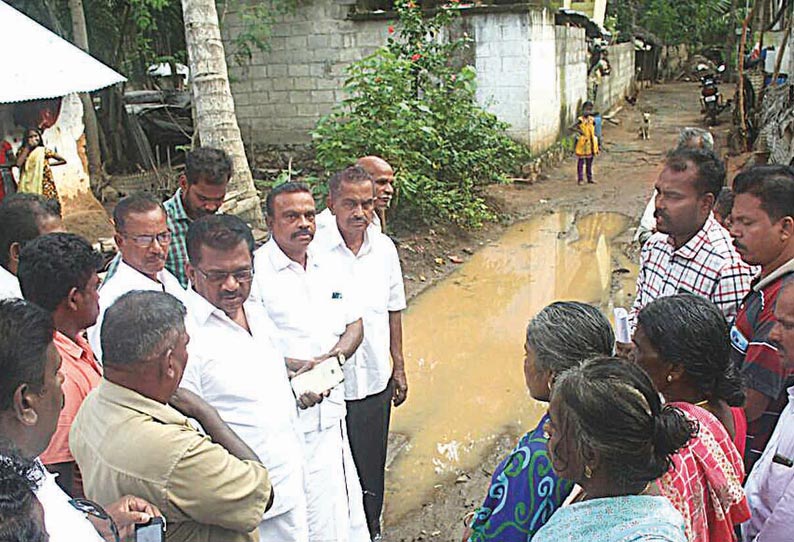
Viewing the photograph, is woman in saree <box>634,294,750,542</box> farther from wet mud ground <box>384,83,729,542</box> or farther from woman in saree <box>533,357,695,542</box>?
wet mud ground <box>384,83,729,542</box>

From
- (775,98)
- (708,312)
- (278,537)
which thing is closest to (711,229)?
(708,312)

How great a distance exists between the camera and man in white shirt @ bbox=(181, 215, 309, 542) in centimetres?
243

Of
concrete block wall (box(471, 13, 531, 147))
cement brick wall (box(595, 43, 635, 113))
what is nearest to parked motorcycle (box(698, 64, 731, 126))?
cement brick wall (box(595, 43, 635, 113))

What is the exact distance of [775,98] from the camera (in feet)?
32.9

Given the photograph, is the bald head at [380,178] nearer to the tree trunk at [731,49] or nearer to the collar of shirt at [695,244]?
the collar of shirt at [695,244]

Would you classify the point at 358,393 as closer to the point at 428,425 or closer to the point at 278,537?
the point at 278,537

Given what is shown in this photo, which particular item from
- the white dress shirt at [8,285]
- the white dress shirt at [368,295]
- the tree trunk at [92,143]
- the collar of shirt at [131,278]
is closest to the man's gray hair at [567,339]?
the white dress shirt at [368,295]

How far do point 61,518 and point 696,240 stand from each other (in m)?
2.58

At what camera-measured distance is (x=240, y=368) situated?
2453 mm

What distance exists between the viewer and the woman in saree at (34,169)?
16.2ft

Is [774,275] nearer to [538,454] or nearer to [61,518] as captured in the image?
[538,454]

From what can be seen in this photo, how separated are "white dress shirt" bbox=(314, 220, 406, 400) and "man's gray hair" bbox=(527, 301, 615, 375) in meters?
1.44

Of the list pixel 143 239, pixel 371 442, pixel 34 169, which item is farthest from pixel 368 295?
pixel 34 169

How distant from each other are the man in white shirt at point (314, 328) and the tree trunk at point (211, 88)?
12.1 ft
